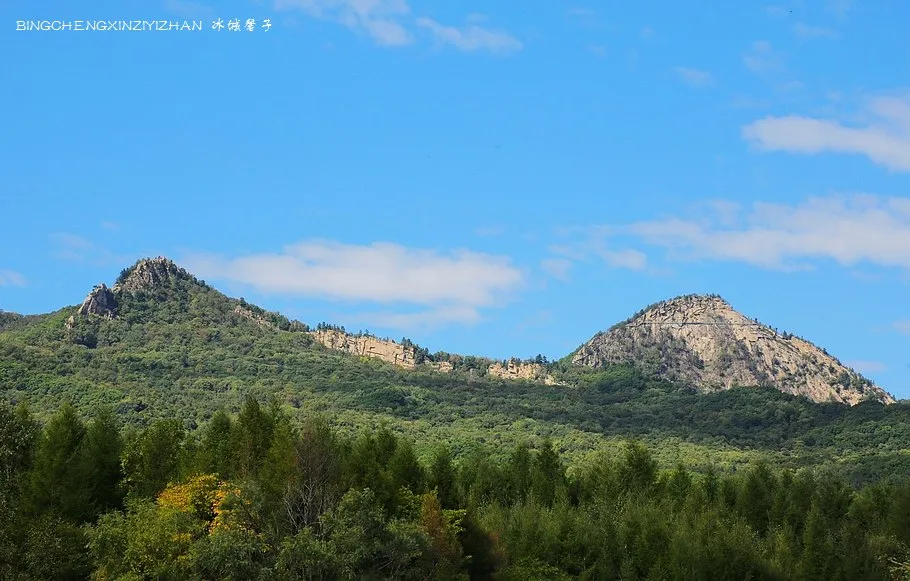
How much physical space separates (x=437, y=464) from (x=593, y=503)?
20707 millimetres

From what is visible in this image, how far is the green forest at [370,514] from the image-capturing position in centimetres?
6266

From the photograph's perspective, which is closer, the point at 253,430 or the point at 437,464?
the point at 253,430

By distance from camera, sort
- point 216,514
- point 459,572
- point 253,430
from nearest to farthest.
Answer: point 216,514, point 459,572, point 253,430

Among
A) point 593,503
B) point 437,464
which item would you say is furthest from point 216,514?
point 593,503

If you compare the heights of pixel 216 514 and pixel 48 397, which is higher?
pixel 48 397

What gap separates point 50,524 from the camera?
2768 inches

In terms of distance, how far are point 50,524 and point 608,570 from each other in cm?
4629

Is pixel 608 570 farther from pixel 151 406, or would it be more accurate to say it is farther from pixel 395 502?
pixel 151 406

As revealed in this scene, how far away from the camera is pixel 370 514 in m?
62.9

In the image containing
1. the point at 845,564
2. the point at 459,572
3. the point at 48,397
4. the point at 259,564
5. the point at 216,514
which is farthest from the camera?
the point at 48,397

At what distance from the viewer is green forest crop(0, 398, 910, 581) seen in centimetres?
6266

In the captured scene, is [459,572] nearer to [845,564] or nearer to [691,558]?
[691,558]

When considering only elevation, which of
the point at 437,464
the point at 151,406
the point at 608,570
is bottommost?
the point at 608,570

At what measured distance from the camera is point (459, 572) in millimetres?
77062
